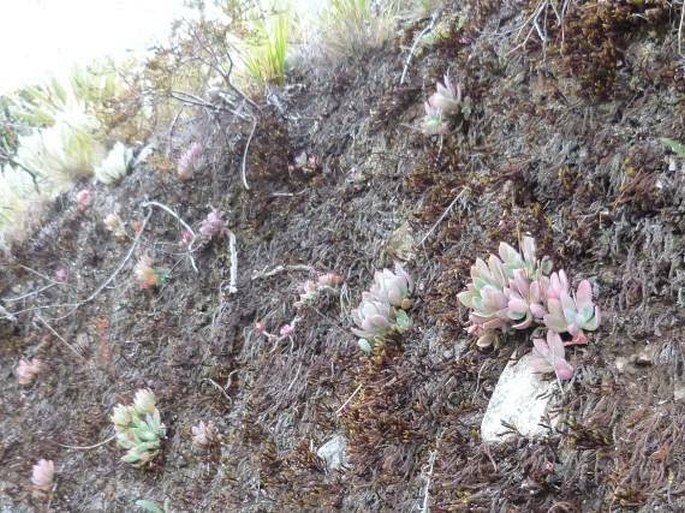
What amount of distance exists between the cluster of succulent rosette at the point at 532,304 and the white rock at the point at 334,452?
845mm

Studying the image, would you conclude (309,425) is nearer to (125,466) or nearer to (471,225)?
(471,225)

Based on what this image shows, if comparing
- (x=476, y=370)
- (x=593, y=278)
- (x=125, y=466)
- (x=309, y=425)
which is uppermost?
(x=593, y=278)

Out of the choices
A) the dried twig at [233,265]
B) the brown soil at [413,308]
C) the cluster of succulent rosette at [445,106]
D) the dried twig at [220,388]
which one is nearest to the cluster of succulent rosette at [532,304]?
the brown soil at [413,308]

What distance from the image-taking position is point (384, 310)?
117 inches

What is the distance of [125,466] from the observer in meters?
4.09

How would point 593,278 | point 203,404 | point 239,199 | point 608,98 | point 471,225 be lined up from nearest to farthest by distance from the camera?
point 593,278 → point 608,98 → point 471,225 → point 203,404 → point 239,199

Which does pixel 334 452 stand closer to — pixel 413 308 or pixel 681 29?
pixel 413 308

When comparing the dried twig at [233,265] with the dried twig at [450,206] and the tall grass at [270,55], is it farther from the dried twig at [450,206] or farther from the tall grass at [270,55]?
the dried twig at [450,206]

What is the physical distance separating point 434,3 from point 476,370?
2.64m

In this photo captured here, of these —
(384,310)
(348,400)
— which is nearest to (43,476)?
(348,400)

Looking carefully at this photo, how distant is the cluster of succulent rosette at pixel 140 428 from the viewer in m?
3.91

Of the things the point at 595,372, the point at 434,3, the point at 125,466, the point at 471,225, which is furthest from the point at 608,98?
the point at 125,466

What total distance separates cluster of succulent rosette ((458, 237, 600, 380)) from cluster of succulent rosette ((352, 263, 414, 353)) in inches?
17.4

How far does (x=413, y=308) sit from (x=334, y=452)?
2.48ft
